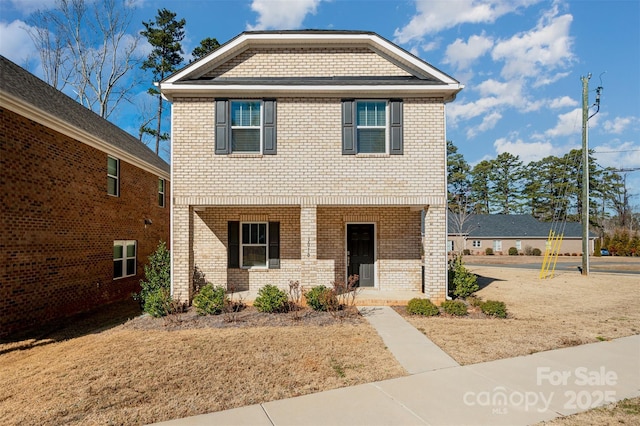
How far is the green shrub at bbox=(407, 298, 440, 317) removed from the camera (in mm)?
8352

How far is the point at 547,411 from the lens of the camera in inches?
154

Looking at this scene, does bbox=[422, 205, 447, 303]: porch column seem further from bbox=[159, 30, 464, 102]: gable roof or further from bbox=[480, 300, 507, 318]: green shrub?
bbox=[159, 30, 464, 102]: gable roof

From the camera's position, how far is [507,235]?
42.8m

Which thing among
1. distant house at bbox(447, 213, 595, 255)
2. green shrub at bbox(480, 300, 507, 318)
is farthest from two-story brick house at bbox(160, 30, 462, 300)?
distant house at bbox(447, 213, 595, 255)

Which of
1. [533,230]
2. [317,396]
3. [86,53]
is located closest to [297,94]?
[317,396]

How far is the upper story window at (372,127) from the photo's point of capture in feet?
30.5

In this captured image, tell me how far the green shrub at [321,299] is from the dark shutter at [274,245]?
2.33 metres

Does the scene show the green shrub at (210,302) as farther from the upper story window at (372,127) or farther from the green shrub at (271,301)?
the upper story window at (372,127)

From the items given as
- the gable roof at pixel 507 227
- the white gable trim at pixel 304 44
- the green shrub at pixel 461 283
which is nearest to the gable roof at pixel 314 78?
the white gable trim at pixel 304 44

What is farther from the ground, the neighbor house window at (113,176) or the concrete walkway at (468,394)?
the neighbor house window at (113,176)

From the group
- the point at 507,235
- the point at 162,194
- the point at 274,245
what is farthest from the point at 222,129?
the point at 507,235

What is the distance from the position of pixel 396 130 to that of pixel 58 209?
9499 mm

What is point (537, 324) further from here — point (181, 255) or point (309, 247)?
point (181, 255)

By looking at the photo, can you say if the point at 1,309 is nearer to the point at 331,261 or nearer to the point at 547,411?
the point at 331,261
